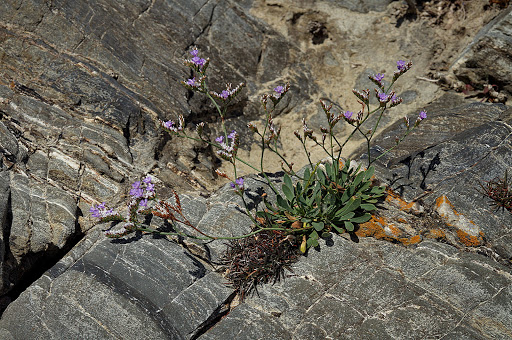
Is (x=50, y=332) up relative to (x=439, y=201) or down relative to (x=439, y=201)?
down

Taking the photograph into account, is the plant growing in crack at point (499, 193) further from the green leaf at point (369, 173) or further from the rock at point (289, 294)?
the green leaf at point (369, 173)

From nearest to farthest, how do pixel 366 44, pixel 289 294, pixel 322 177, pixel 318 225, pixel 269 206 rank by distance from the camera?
pixel 289 294 → pixel 318 225 → pixel 269 206 → pixel 322 177 → pixel 366 44

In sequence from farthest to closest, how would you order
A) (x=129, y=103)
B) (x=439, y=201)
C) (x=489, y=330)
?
(x=129, y=103) < (x=439, y=201) < (x=489, y=330)

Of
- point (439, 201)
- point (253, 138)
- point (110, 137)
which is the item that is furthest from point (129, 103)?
point (439, 201)

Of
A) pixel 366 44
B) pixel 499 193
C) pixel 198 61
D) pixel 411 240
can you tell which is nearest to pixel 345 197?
pixel 411 240

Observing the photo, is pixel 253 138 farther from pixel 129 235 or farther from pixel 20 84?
pixel 20 84

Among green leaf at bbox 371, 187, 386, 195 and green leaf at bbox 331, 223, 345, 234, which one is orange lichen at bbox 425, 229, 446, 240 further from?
green leaf at bbox 331, 223, 345, 234

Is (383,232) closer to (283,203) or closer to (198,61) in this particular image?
(283,203)
